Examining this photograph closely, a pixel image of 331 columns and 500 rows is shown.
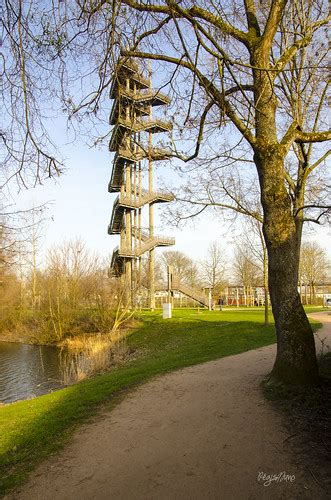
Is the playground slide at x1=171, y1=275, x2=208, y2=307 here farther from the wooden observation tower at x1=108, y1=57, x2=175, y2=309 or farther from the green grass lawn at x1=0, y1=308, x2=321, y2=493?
the green grass lawn at x1=0, y1=308, x2=321, y2=493

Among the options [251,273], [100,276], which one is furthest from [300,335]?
[251,273]

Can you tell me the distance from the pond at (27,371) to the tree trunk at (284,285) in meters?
10.4

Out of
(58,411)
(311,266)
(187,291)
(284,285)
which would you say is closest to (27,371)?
(58,411)

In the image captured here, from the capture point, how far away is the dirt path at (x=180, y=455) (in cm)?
383

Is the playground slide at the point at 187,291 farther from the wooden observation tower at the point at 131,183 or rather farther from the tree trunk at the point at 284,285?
the tree trunk at the point at 284,285

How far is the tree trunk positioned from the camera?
6.45m

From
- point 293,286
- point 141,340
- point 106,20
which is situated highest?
point 106,20

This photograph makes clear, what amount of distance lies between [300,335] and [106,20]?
562 centimetres

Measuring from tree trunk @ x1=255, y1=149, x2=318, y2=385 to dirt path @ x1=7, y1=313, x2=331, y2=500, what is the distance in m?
0.85

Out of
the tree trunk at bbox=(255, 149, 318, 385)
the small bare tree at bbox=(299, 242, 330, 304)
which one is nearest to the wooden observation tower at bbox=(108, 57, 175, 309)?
the tree trunk at bbox=(255, 149, 318, 385)

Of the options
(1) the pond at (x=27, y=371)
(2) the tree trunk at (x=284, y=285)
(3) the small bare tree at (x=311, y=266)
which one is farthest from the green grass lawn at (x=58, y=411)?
(3) the small bare tree at (x=311, y=266)

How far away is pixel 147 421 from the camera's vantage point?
598 centimetres

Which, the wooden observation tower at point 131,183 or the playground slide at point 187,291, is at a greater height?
the wooden observation tower at point 131,183

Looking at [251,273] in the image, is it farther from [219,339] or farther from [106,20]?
[106,20]
